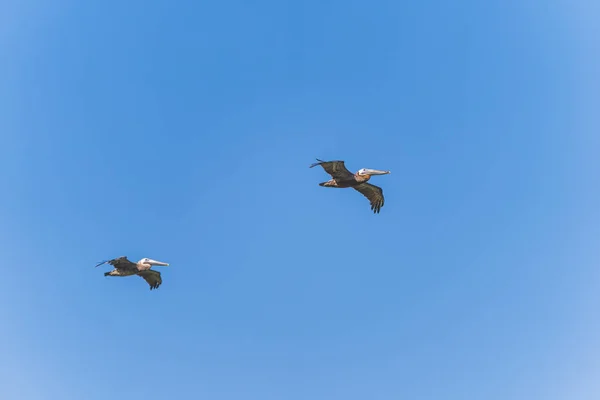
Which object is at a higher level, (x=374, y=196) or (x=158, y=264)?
(x=374, y=196)

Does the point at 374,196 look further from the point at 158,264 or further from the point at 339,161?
the point at 158,264

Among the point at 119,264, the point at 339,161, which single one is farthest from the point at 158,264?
the point at 339,161

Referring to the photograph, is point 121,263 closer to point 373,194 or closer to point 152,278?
point 152,278

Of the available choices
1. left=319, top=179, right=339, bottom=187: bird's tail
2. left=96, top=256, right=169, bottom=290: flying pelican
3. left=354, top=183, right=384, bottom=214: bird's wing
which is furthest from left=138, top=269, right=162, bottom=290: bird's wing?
left=354, top=183, right=384, bottom=214: bird's wing

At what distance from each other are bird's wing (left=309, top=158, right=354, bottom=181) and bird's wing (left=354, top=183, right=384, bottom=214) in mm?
2070

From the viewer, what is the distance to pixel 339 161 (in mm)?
57031

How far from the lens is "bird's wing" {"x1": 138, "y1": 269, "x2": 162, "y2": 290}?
65.1 metres

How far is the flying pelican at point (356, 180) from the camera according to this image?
5775cm

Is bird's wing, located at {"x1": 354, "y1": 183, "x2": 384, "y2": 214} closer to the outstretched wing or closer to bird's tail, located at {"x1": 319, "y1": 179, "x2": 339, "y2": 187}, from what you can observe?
bird's tail, located at {"x1": 319, "y1": 179, "x2": 339, "y2": 187}

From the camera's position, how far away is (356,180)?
59875 millimetres

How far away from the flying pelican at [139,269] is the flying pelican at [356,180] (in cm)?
1487

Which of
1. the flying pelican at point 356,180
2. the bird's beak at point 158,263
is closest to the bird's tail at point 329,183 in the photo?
the flying pelican at point 356,180

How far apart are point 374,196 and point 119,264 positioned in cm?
1956

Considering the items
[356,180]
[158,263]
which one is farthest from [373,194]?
[158,263]
